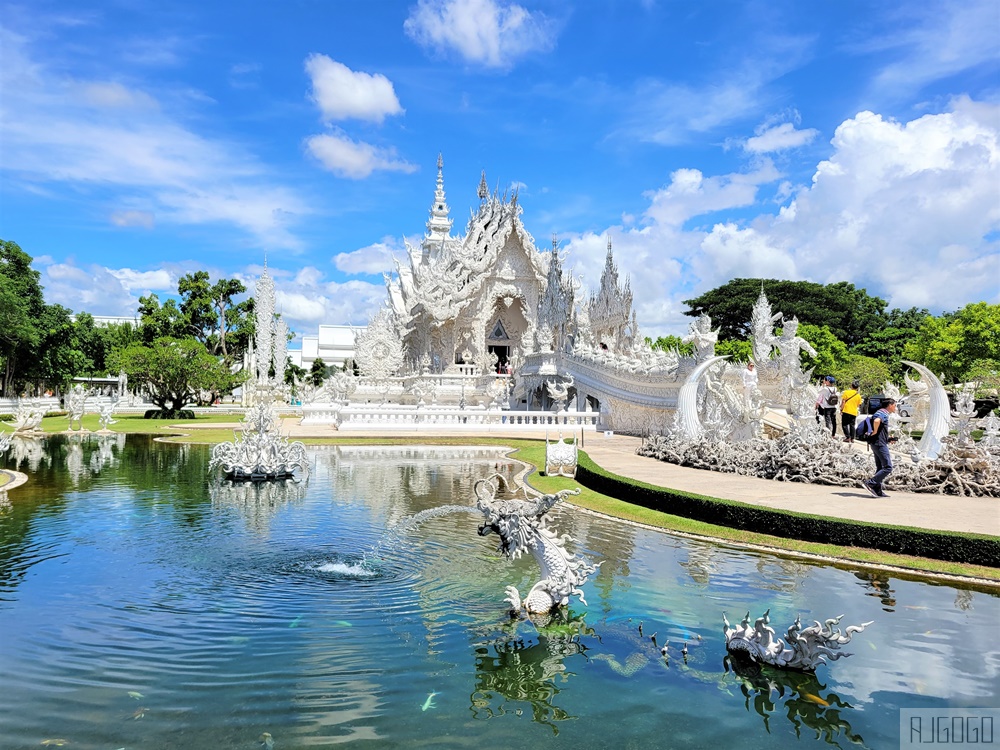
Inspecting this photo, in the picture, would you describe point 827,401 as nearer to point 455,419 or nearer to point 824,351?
point 455,419

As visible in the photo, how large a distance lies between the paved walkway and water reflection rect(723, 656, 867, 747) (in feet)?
15.6

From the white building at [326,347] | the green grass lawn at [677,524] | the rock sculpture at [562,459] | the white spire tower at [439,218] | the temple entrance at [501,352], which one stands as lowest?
the green grass lawn at [677,524]

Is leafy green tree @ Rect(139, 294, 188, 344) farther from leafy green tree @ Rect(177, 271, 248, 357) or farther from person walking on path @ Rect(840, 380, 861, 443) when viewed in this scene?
person walking on path @ Rect(840, 380, 861, 443)

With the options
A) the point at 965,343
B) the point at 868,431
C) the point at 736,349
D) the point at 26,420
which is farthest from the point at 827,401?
the point at 736,349

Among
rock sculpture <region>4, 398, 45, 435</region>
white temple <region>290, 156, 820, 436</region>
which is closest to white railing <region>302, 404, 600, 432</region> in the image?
white temple <region>290, 156, 820, 436</region>

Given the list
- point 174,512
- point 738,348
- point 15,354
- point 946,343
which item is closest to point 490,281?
point 738,348

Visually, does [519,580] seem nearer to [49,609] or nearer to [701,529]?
[701,529]

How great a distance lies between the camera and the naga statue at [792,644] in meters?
5.79

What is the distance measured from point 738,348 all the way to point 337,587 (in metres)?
48.1

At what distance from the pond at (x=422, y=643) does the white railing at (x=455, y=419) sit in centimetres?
1769

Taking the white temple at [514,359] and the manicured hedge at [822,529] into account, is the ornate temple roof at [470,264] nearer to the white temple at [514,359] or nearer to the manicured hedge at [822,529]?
the white temple at [514,359]

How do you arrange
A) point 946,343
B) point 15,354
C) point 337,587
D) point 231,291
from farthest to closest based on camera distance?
1. point 231,291
2. point 15,354
3. point 946,343
4. point 337,587

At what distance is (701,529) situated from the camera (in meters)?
10.8

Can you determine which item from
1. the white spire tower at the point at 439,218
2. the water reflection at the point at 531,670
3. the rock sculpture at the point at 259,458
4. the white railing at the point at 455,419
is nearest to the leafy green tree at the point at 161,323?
the white spire tower at the point at 439,218
